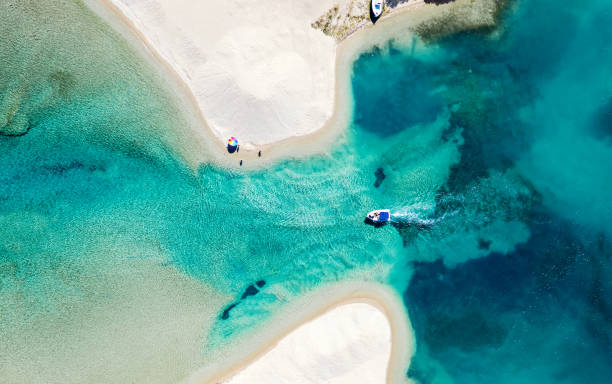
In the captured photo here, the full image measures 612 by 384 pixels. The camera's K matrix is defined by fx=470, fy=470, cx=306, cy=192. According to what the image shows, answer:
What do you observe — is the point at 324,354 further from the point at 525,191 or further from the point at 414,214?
the point at 525,191

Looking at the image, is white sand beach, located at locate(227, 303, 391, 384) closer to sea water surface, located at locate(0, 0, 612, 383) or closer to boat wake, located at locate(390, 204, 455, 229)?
sea water surface, located at locate(0, 0, 612, 383)

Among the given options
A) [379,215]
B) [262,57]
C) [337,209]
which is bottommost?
[379,215]

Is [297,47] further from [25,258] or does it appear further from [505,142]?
[25,258]

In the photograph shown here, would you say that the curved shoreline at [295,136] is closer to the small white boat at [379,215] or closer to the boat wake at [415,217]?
the small white boat at [379,215]

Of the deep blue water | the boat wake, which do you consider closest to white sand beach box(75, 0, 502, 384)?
the deep blue water

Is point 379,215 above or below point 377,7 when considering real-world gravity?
below

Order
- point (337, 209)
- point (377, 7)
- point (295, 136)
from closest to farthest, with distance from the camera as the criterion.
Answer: point (377, 7)
point (295, 136)
point (337, 209)

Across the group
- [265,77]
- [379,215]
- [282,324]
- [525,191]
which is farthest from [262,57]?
[525,191]
